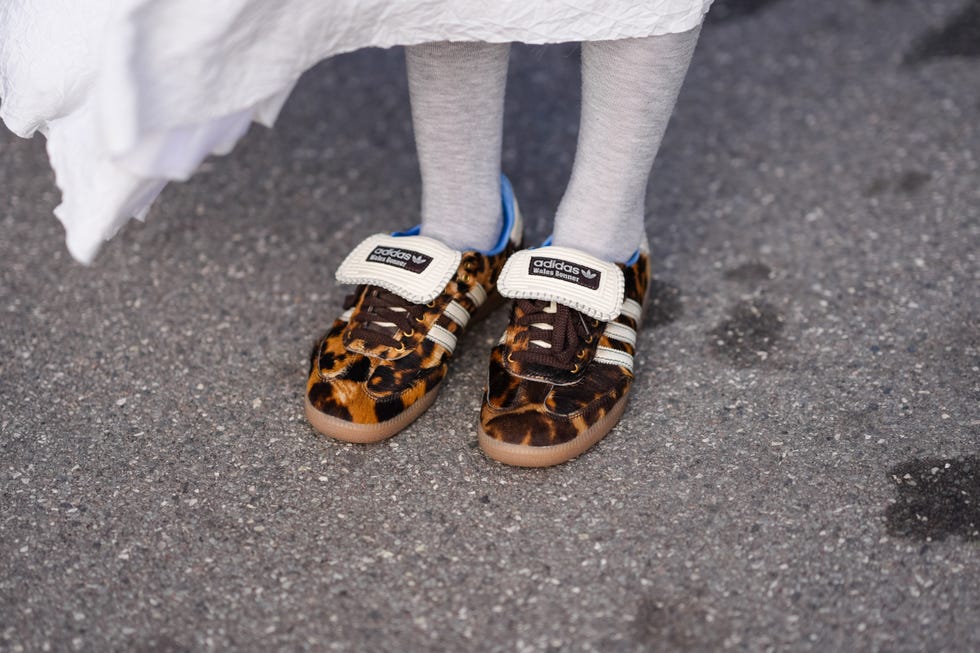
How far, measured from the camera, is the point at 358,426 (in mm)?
1209

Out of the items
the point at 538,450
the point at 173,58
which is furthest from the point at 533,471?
the point at 173,58

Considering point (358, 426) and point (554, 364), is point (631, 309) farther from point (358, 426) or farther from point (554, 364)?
point (358, 426)

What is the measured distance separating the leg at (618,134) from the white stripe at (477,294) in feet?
0.42

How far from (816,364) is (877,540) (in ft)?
1.06

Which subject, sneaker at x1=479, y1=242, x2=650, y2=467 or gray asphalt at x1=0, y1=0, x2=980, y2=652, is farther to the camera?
sneaker at x1=479, y1=242, x2=650, y2=467

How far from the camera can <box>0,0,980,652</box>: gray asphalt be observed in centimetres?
105

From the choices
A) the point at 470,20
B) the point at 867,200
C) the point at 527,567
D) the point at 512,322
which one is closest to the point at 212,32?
the point at 470,20

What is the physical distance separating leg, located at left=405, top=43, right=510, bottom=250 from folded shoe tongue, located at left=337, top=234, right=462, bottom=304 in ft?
0.17

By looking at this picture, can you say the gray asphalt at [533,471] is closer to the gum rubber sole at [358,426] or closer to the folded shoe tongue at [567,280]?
the gum rubber sole at [358,426]

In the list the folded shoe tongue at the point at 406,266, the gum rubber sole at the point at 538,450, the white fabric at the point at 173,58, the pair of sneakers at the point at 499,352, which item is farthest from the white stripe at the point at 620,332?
the white fabric at the point at 173,58

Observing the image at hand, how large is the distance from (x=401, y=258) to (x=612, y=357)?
31 cm

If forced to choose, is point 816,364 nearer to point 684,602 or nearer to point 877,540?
point 877,540

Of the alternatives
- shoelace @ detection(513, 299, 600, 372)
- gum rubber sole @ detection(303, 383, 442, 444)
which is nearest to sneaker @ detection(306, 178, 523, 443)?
gum rubber sole @ detection(303, 383, 442, 444)

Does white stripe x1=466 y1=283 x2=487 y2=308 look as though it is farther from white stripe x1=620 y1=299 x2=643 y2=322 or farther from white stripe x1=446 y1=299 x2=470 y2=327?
white stripe x1=620 y1=299 x2=643 y2=322
